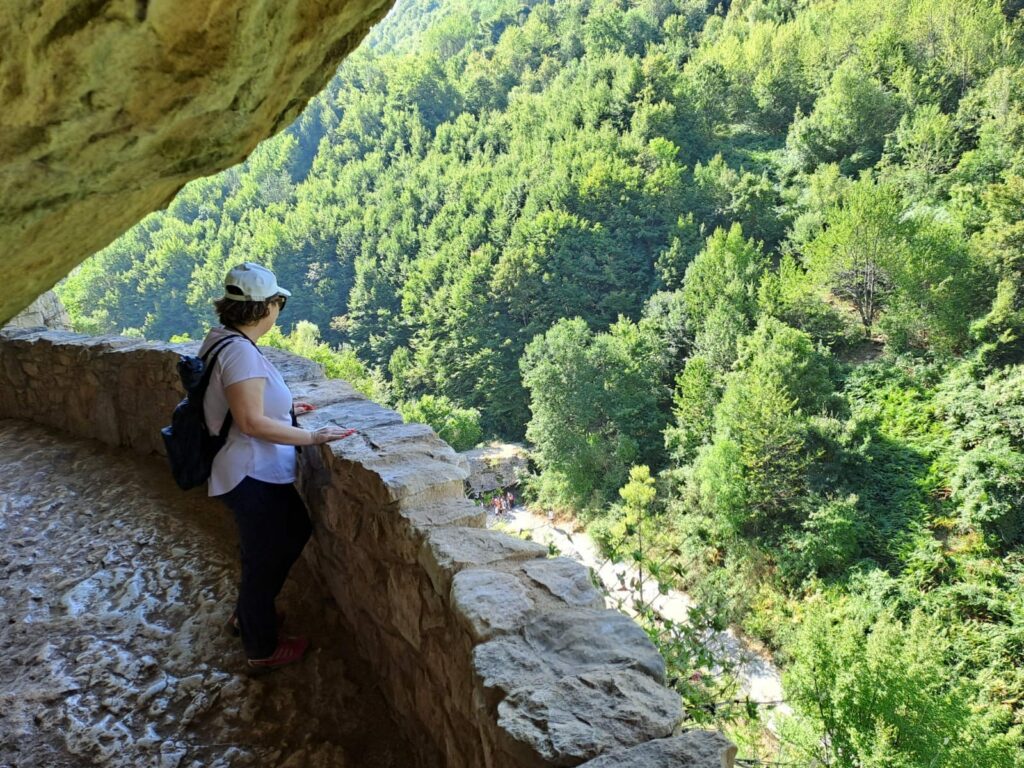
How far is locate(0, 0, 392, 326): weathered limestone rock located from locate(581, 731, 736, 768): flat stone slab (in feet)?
5.51

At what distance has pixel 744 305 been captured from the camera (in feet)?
92.8

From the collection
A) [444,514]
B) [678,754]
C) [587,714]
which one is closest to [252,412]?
[444,514]

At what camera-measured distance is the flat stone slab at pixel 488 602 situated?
4.71 feet

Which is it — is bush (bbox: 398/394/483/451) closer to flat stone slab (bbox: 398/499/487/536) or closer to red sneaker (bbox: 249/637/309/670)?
red sneaker (bbox: 249/637/309/670)

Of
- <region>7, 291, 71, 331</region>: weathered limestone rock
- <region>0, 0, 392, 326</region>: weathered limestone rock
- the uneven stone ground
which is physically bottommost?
the uneven stone ground

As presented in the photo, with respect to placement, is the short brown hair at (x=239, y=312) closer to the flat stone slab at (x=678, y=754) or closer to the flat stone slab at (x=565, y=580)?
the flat stone slab at (x=565, y=580)

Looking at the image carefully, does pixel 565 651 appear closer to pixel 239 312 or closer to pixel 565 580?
pixel 565 580

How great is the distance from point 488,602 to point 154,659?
1.43 metres

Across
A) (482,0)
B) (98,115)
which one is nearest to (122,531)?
(98,115)

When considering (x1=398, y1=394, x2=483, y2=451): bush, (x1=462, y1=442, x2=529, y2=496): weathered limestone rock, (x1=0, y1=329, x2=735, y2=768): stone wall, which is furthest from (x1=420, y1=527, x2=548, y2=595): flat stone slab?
(x1=398, y1=394, x2=483, y2=451): bush

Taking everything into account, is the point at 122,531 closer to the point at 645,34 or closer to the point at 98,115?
the point at 98,115

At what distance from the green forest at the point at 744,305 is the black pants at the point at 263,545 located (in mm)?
1623

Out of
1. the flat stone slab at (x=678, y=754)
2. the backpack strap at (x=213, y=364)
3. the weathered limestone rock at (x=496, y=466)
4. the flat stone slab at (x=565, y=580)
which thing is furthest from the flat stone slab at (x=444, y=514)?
the weathered limestone rock at (x=496, y=466)

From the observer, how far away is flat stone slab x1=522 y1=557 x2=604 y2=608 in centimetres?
155
